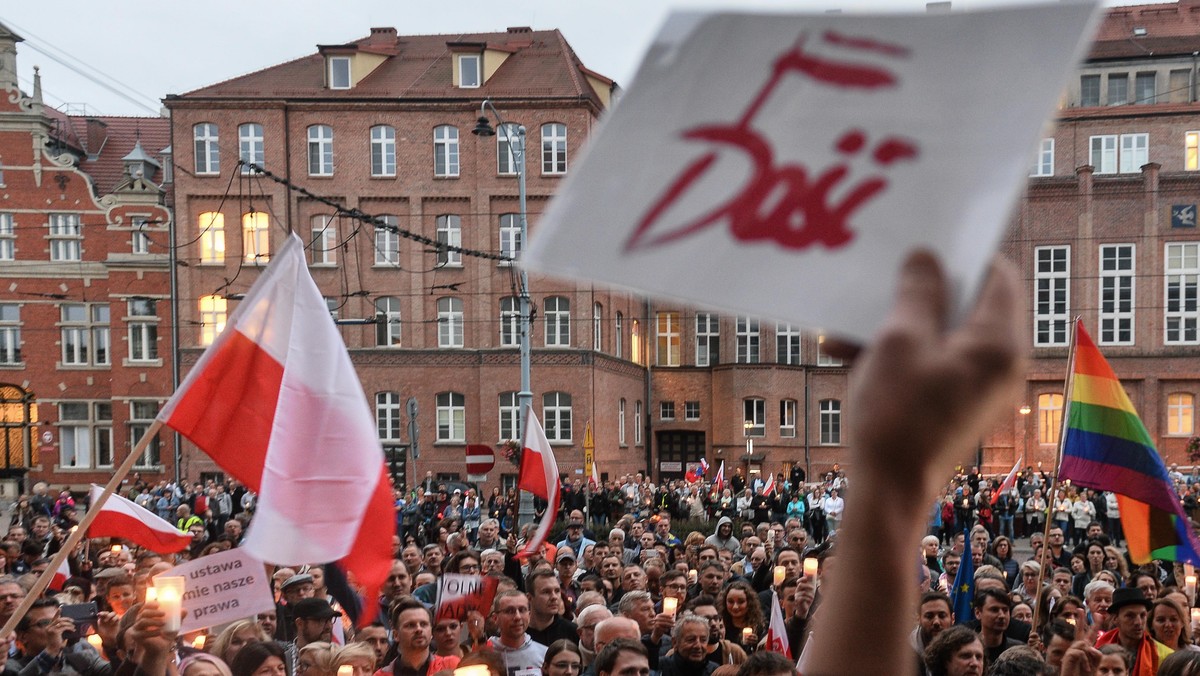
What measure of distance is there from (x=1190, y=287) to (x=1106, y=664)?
4327 cm

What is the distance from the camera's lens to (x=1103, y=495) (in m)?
25.1

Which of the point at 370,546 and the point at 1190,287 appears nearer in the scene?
the point at 370,546

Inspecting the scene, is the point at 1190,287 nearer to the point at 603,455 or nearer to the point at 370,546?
the point at 603,455

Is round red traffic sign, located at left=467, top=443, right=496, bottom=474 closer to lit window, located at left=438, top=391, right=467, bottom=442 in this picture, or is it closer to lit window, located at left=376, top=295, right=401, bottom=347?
lit window, located at left=438, top=391, right=467, bottom=442

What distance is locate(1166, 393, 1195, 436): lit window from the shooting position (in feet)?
141

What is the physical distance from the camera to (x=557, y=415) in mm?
39219

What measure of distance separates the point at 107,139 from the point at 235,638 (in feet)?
157

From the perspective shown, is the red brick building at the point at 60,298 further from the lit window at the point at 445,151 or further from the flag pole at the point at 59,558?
the flag pole at the point at 59,558

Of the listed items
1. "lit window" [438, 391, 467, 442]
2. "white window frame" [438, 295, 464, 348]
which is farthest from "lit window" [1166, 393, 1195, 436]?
"white window frame" [438, 295, 464, 348]

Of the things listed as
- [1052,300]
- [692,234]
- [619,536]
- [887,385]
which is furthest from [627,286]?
[1052,300]

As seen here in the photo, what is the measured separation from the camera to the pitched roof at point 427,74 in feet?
131

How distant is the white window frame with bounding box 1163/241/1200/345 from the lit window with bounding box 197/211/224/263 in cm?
3491

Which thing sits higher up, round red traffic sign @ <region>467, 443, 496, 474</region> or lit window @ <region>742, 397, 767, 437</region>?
round red traffic sign @ <region>467, 443, 496, 474</region>

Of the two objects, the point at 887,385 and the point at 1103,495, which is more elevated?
the point at 887,385
